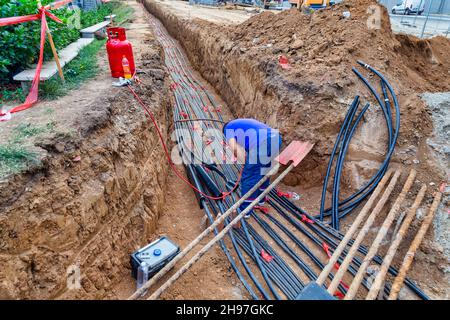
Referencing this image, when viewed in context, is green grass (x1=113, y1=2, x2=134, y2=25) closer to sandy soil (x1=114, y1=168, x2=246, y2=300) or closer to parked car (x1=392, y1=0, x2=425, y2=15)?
sandy soil (x1=114, y1=168, x2=246, y2=300)

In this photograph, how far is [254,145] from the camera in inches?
169

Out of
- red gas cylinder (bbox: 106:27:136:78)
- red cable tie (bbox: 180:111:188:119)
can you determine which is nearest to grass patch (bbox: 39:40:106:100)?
red gas cylinder (bbox: 106:27:136:78)

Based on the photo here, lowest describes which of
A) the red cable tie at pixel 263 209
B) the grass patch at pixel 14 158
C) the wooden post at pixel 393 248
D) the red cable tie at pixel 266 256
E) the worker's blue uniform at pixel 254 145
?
the red cable tie at pixel 266 256

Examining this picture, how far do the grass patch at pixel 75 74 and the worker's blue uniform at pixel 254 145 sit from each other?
8.32ft

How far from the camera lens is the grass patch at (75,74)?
13.4 ft

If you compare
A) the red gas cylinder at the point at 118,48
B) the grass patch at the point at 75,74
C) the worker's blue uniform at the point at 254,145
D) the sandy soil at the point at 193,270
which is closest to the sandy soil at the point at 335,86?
the worker's blue uniform at the point at 254,145

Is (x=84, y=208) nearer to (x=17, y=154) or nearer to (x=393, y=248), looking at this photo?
(x=17, y=154)

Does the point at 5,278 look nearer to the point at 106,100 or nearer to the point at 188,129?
the point at 106,100

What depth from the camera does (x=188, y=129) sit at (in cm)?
679

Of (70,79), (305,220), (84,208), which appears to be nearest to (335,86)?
(305,220)

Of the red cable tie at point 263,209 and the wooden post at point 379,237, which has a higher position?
the wooden post at point 379,237

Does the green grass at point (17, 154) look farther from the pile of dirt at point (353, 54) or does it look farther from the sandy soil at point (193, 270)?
the pile of dirt at point (353, 54)

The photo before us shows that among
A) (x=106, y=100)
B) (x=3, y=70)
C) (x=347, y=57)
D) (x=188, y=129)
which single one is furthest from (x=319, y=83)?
(x=3, y=70)

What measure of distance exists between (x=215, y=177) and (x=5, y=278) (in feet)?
11.1
